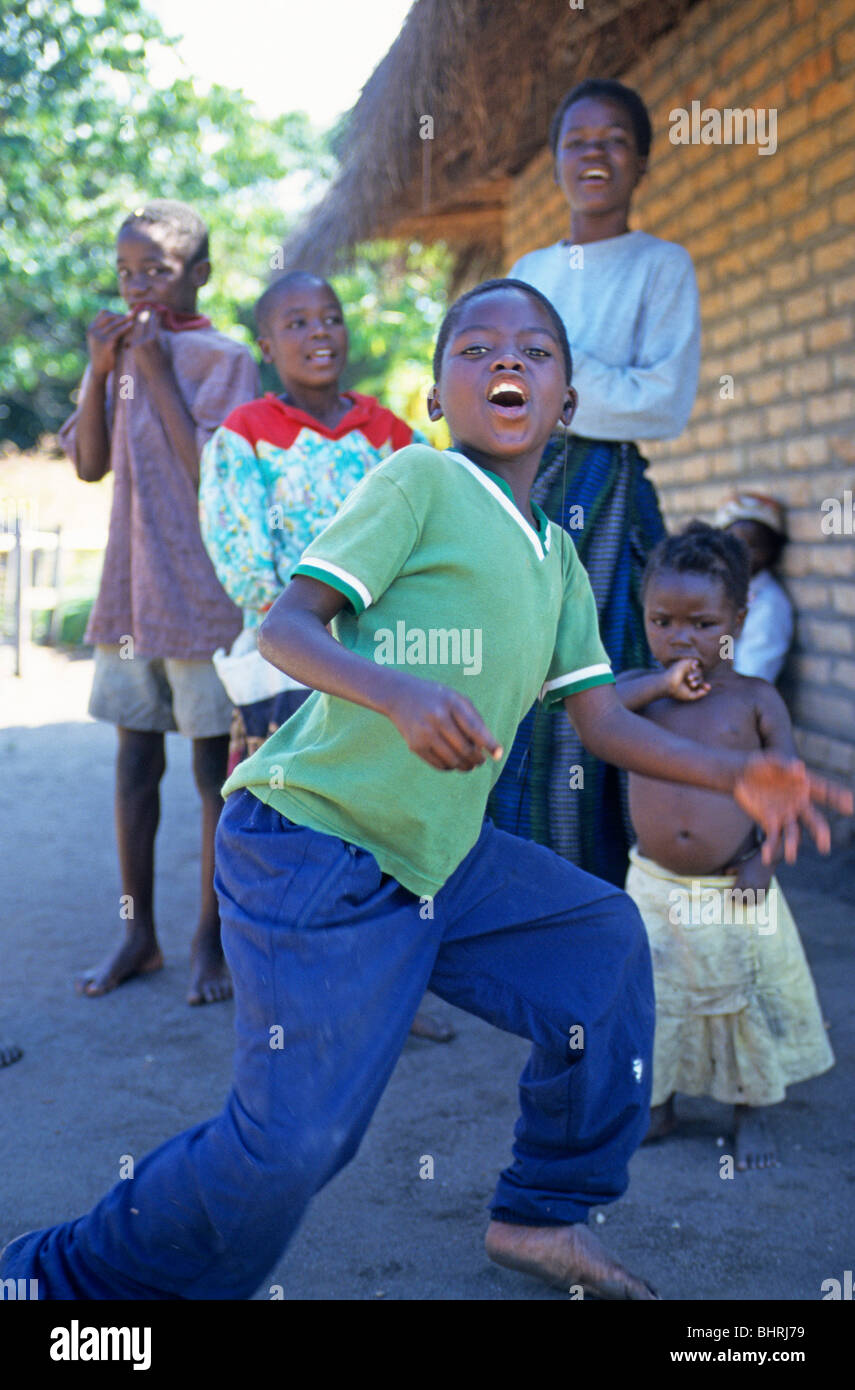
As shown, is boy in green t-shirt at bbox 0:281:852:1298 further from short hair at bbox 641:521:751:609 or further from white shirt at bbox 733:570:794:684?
white shirt at bbox 733:570:794:684

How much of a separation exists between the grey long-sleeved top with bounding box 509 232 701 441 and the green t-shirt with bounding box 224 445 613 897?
1.36 meters

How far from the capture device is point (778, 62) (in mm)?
4898

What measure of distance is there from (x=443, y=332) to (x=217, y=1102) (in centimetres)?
180

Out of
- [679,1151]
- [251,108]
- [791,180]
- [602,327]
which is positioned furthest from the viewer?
[251,108]

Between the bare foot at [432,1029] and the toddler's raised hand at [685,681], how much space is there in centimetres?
119

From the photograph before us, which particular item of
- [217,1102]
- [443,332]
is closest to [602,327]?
[443,332]

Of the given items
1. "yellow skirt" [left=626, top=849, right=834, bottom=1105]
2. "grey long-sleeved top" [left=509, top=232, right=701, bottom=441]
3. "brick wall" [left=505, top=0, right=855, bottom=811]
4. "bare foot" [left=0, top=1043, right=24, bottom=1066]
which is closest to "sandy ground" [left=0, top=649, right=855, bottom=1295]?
"bare foot" [left=0, top=1043, right=24, bottom=1066]

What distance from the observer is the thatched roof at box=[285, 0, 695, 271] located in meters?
5.25

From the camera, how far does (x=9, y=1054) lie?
3178 millimetres
